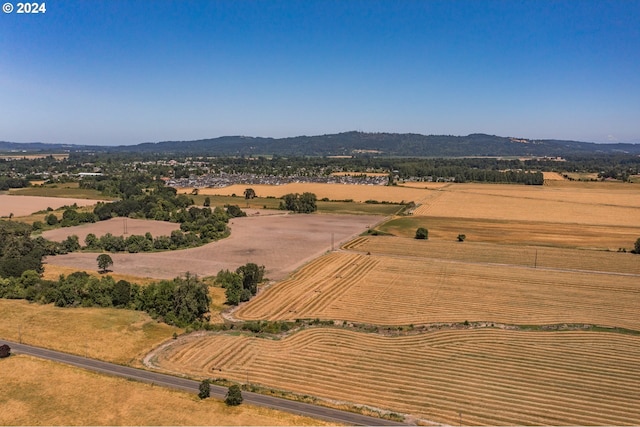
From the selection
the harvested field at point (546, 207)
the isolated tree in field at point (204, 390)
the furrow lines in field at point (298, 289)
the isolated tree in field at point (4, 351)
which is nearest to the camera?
the isolated tree in field at point (204, 390)

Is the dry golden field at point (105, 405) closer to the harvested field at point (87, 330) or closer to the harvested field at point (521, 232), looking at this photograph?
the harvested field at point (87, 330)

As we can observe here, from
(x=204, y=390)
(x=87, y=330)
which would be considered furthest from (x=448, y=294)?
(x=87, y=330)

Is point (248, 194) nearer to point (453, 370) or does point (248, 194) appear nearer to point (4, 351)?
point (4, 351)

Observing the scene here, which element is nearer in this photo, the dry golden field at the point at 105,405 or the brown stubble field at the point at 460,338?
the dry golden field at the point at 105,405

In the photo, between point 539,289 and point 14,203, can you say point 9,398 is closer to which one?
point 539,289

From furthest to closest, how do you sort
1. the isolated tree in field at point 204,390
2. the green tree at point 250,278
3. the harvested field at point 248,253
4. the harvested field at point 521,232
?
the harvested field at point 521,232 < the harvested field at point 248,253 < the green tree at point 250,278 < the isolated tree in field at point 204,390

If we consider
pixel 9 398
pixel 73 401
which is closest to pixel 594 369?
pixel 73 401

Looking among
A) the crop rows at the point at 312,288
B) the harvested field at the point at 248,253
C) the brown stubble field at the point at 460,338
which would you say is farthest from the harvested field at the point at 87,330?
the harvested field at the point at 248,253
